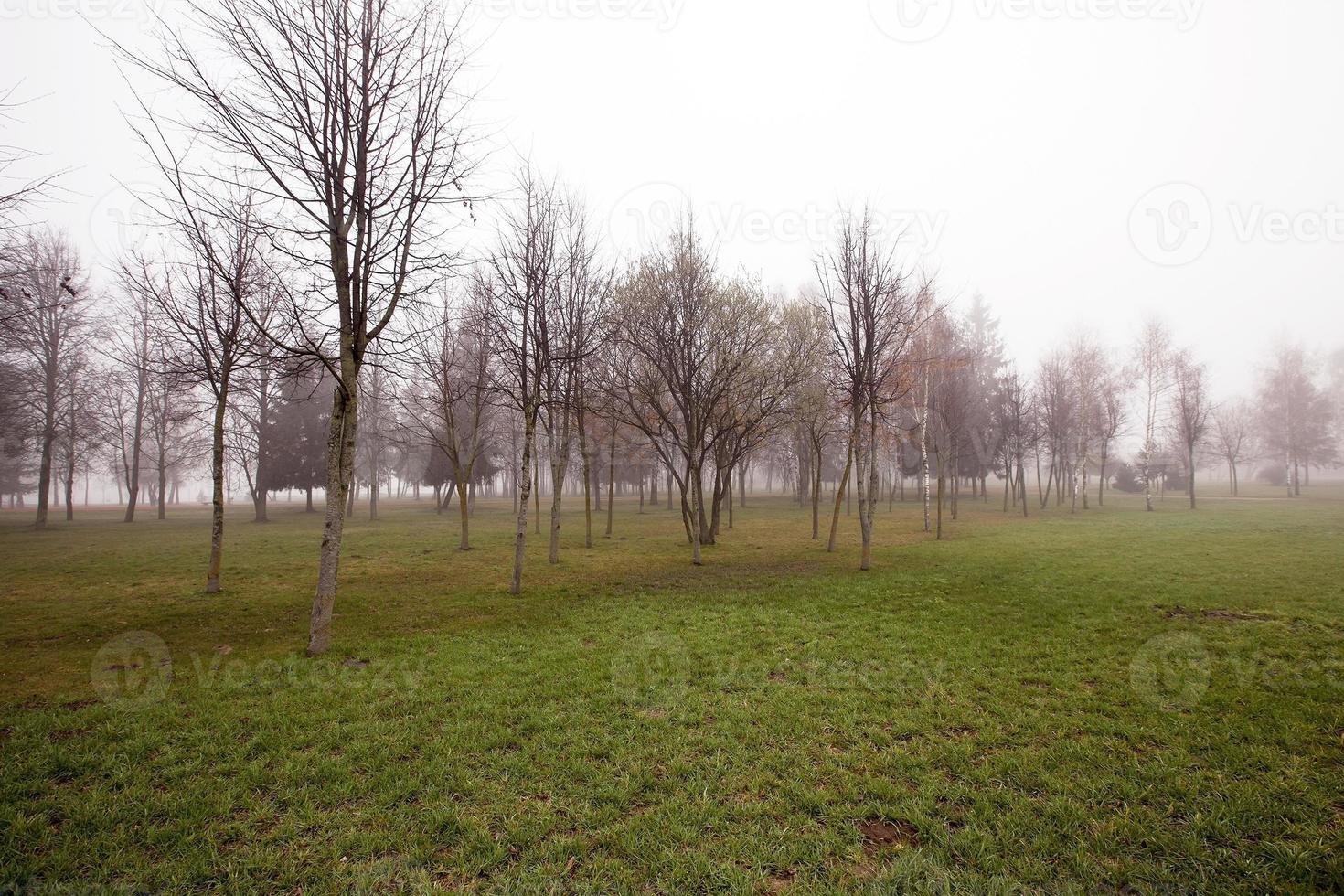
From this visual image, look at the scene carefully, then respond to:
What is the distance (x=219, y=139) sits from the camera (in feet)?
23.2

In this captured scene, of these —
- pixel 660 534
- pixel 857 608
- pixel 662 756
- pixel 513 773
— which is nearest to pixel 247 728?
pixel 513 773

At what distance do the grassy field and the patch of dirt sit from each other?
0.05ft

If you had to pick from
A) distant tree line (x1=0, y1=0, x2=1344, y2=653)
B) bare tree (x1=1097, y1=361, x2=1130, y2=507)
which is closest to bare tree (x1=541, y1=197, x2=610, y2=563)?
distant tree line (x1=0, y1=0, x2=1344, y2=653)

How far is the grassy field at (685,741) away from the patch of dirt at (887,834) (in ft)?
0.05

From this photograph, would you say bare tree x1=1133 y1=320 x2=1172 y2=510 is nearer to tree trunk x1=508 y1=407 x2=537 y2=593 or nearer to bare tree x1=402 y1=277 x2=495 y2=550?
tree trunk x1=508 y1=407 x2=537 y2=593

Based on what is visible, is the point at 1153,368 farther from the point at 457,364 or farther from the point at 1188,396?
the point at 457,364

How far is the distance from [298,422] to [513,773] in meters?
38.1

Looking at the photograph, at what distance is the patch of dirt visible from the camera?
11.5 ft

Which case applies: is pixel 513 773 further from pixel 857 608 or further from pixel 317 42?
pixel 317 42

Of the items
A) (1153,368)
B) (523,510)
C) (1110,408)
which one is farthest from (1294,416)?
(523,510)

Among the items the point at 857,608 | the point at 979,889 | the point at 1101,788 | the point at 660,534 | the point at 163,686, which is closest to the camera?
the point at 979,889

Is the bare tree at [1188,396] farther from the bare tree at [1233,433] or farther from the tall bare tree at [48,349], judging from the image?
the tall bare tree at [48,349]

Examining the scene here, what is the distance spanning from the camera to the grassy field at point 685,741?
3311mm

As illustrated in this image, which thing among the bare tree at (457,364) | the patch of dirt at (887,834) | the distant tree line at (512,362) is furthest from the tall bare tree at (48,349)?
the patch of dirt at (887,834)
